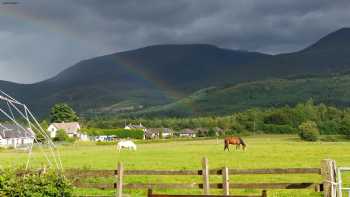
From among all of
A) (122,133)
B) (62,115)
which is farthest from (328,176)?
(62,115)

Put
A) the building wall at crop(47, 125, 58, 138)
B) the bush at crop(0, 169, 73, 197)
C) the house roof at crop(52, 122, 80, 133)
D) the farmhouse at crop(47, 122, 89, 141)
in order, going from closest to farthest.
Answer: the bush at crop(0, 169, 73, 197)
the building wall at crop(47, 125, 58, 138)
the farmhouse at crop(47, 122, 89, 141)
the house roof at crop(52, 122, 80, 133)

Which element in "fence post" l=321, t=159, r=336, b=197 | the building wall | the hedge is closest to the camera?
"fence post" l=321, t=159, r=336, b=197

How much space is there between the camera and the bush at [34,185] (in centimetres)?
1798

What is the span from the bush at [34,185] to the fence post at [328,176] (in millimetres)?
8896

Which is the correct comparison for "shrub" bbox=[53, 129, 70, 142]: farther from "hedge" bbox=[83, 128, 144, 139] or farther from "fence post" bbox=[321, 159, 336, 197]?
"fence post" bbox=[321, 159, 336, 197]

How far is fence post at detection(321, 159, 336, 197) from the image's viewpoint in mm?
15891

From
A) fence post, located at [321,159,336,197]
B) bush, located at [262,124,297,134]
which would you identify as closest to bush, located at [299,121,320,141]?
bush, located at [262,124,297,134]

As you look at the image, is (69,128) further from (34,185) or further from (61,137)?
(34,185)

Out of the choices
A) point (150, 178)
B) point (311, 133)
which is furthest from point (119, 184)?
point (311, 133)

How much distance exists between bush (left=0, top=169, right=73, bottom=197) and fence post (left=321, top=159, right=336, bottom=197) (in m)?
8.90

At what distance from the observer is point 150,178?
31047mm

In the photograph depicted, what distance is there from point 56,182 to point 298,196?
1051 centimetres

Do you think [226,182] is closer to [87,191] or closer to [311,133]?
[87,191]

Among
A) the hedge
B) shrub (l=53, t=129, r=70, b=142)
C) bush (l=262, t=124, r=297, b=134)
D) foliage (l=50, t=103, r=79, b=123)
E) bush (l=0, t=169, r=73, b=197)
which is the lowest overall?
bush (l=0, t=169, r=73, b=197)
